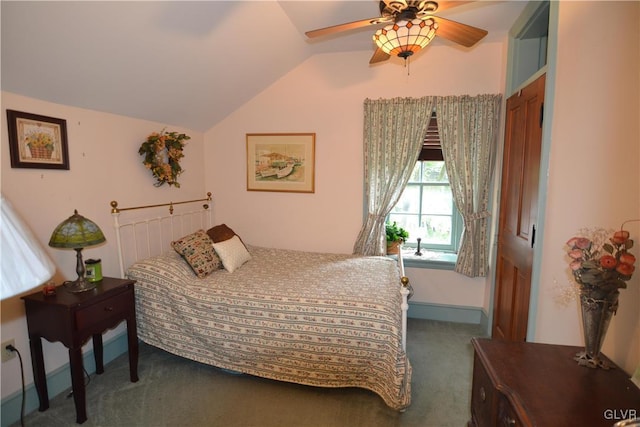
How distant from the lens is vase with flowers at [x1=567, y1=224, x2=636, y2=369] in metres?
1.12

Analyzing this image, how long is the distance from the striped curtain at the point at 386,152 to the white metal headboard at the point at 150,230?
73.3 inches

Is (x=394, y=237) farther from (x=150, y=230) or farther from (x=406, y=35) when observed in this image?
(x=150, y=230)

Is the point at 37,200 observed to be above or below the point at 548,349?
above

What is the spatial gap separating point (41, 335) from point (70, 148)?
1.24m

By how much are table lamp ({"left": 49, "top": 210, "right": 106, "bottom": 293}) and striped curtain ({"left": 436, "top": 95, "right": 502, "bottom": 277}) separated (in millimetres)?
2964

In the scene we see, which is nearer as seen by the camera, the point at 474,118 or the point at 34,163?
the point at 34,163

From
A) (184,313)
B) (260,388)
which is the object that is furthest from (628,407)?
(184,313)

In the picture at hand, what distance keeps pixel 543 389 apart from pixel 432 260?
2.35 m

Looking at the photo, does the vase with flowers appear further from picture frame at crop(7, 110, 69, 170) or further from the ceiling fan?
picture frame at crop(7, 110, 69, 170)

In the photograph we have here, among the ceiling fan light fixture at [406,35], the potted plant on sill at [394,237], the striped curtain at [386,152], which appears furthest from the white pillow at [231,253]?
the ceiling fan light fixture at [406,35]

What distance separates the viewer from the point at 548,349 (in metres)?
1.33

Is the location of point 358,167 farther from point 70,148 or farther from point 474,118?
point 70,148

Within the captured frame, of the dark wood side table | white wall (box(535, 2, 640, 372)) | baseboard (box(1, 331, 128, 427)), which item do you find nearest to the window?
white wall (box(535, 2, 640, 372))

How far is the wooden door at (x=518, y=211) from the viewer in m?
2.21
